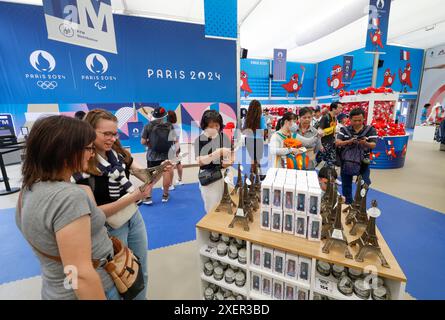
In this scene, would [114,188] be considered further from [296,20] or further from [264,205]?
[296,20]

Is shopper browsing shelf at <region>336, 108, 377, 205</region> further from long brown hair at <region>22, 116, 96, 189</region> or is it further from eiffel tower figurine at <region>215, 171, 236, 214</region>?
long brown hair at <region>22, 116, 96, 189</region>

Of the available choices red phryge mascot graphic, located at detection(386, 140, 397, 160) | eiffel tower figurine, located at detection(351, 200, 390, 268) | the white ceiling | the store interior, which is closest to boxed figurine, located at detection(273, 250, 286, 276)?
the store interior

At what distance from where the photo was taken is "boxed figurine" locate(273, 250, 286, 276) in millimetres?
1409

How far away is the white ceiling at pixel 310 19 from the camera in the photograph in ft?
19.2

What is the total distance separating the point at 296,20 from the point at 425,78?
423 inches

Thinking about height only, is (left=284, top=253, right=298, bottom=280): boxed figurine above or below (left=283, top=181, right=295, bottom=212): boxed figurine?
below

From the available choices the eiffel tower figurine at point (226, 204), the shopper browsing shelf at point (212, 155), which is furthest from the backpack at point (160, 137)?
the eiffel tower figurine at point (226, 204)

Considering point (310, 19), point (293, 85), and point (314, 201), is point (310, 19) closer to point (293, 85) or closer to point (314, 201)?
point (293, 85)

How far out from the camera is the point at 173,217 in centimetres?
342

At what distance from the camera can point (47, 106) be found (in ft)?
16.7

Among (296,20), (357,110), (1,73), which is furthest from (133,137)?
(296,20)

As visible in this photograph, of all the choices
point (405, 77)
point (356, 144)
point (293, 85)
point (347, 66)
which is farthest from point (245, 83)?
point (356, 144)

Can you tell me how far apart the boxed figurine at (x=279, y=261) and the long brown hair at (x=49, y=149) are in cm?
127

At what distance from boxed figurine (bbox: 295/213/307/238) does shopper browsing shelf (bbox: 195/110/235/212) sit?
32.8 inches
